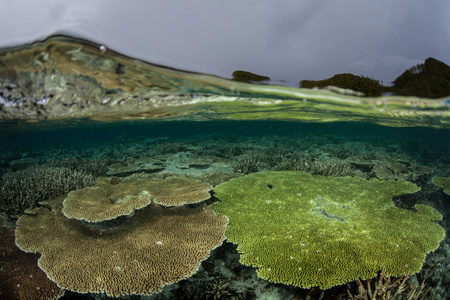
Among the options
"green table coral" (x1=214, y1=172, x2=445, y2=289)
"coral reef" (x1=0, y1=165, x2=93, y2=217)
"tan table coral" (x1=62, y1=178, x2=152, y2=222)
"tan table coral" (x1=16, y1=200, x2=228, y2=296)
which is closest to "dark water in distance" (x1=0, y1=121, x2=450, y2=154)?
"coral reef" (x1=0, y1=165, x2=93, y2=217)

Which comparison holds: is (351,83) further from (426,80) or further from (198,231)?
(198,231)

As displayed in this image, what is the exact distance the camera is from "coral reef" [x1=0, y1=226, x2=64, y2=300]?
13.0 ft

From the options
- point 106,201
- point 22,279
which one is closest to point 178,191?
point 106,201

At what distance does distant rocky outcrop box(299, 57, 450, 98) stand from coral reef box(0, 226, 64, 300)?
10.6 m

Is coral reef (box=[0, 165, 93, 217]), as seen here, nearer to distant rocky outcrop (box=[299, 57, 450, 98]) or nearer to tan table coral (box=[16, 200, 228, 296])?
tan table coral (box=[16, 200, 228, 296])

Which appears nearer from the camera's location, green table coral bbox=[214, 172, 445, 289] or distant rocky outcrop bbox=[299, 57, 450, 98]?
green table coral bbox=[214, 172, 445, 289]

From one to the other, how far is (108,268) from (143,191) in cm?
250

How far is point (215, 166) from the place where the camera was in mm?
12336

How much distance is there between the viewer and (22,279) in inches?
167

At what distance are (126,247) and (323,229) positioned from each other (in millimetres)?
4136

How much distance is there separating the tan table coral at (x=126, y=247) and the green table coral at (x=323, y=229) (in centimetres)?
85

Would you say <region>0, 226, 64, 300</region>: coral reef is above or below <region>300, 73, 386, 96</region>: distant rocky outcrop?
below

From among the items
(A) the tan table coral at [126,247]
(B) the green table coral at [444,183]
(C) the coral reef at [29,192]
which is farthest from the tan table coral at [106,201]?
(B) the green table coral at [444,183]

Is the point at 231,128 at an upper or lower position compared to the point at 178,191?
lower
